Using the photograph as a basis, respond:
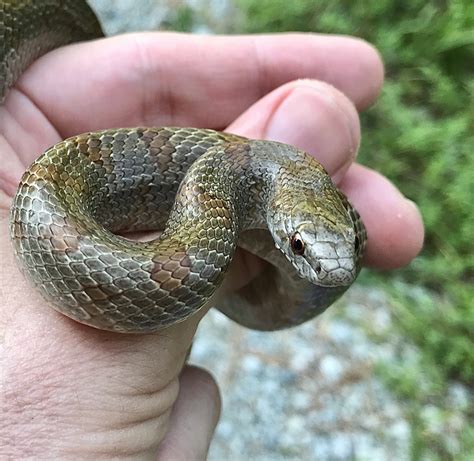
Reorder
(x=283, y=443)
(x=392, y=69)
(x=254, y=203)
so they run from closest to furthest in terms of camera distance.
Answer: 1. (x=254, y=203)
2. (x=283, y=443)
3. (x=392, y=69)

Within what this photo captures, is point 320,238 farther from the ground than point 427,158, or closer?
farther from the ground

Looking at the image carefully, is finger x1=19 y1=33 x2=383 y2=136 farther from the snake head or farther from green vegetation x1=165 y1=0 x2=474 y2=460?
green vegetation x1=165 y1=0 x2=474 y2=460

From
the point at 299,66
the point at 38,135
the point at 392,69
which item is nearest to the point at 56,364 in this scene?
the point at 38,135

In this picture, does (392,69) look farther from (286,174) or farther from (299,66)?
(286,174)

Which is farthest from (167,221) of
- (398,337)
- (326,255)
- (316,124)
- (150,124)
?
(398,337)

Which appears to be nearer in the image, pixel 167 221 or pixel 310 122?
pixel 167 221

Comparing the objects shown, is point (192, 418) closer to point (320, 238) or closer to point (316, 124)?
point (320, 238)

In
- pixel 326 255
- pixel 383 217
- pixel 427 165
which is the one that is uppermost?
pixel 326 255
